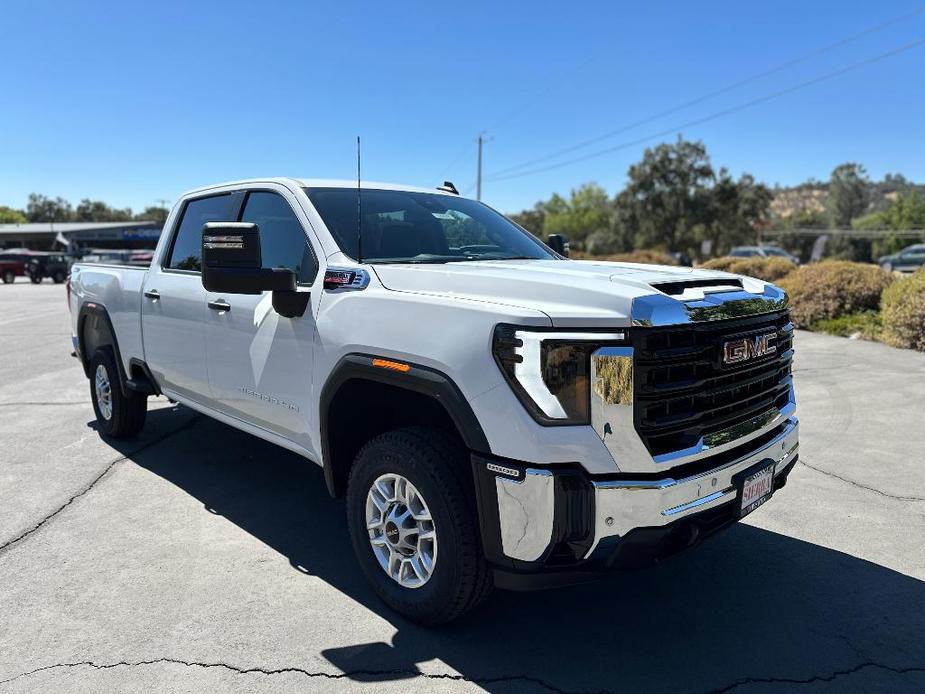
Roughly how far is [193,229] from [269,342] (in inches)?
65.6

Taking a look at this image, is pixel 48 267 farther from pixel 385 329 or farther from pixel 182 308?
pixel 385 329

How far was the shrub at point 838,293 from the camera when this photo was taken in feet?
42.9

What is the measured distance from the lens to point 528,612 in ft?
10.5

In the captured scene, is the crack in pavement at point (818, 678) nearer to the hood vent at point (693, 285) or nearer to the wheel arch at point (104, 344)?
the hood vent at point (693, 285)

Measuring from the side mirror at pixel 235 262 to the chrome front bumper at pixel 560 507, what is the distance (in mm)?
1454

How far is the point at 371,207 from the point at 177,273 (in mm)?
1743

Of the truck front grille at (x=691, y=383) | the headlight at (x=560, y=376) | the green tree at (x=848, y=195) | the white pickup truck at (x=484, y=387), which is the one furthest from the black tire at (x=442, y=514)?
the green tree at (x=848, y=195)

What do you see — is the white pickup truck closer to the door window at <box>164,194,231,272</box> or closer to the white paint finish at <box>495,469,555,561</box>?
the white paint finish at <box>495,469,555,561</box>

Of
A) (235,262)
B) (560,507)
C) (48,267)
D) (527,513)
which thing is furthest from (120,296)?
(48,267)

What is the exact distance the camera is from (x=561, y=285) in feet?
8.73

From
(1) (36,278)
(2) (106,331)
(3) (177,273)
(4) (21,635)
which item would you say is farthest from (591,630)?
(1) (36,278)

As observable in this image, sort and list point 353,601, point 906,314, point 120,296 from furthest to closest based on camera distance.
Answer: point 906,314 < point 120,296 < point 353,601

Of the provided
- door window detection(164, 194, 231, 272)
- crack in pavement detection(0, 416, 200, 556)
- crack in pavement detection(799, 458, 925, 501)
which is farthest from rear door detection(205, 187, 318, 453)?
crack in pavement detection(799, 458, 925, 501)

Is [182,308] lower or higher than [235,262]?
lower
